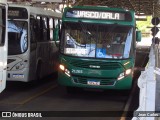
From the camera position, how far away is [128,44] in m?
14.9

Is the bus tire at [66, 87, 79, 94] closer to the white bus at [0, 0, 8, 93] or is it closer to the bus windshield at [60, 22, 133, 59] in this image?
the bus windshield at [60, 22, 133, 59]

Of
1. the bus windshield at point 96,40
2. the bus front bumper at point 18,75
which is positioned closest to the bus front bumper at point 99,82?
the bus windshield at point 96,40

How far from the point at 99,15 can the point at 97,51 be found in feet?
3.95

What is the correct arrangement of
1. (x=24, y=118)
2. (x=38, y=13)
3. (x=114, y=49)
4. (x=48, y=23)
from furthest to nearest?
(x=48, y=23), (x=38, y=13), (x=114, y=49), (x=24, y=118)

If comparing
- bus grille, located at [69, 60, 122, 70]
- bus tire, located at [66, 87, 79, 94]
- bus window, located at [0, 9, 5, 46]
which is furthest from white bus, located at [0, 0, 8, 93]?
bus tire, located at [66, 87, 79, 94]

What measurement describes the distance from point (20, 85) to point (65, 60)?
14.1 feet

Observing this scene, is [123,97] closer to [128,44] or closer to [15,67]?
[128,44]

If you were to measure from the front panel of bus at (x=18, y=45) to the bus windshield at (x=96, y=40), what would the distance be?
190cm

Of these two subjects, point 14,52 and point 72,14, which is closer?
point 72,14

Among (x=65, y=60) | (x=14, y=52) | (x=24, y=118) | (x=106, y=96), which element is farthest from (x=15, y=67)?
(x=24, y=118)

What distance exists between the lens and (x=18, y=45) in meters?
16.4

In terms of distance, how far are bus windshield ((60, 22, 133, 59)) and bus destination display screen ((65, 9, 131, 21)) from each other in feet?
0.86

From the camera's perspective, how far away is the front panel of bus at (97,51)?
1465 cm

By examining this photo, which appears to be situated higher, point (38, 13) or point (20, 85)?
point (38, 13)
